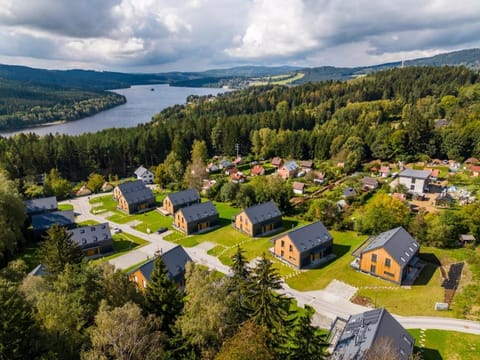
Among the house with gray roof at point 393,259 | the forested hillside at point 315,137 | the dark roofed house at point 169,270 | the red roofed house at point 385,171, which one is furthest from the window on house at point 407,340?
the forested hillside at point 315,137

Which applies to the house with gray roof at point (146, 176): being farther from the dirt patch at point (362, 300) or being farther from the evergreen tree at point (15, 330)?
the evergreen tree at point (15, 330)

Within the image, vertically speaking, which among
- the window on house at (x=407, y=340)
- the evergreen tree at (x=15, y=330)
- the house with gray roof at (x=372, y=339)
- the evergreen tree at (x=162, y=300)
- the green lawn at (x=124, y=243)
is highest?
the evergreen tree at (x=15, y=330)

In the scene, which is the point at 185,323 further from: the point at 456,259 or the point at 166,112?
the point at 166,112

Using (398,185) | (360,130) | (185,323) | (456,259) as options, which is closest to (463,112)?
(360,130)

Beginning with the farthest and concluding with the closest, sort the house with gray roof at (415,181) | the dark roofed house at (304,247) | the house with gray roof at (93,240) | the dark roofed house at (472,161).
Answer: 1. the dark roofed house at (472,161)
2. the house with gray roof at (415,181)
3. the house with gray roof at (93,240)
4. the dark roofed house at (304,247)

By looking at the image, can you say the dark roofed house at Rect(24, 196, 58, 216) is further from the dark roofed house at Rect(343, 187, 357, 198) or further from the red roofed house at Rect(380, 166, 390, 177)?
the red roofed house at Rect(380, 166, 390, 177)

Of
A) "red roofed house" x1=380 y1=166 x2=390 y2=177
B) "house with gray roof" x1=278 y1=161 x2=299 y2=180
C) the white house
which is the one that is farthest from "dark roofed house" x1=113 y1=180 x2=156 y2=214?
"red roofed house" x1=380 y1=166 x2=390 y2=177

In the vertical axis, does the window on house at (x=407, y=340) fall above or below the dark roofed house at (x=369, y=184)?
above
